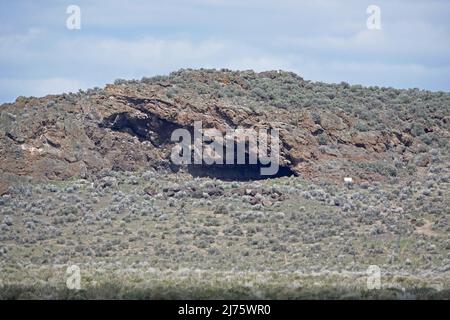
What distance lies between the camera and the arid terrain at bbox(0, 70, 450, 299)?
3672 cm

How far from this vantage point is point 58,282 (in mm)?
21859

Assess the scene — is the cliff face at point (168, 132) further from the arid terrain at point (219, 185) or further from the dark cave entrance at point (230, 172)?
the dark cave entrance at point (230, 172)

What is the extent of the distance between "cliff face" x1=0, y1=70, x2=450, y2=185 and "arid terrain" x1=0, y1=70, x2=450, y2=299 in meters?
0.09

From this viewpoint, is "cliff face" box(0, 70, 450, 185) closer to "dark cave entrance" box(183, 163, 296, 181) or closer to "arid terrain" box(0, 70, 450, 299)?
"arid terrain" box(0, 70, 450, 299)

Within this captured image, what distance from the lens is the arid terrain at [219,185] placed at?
120ft

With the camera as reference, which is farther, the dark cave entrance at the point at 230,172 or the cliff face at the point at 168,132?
the dark cave entrance at the point at 230,172

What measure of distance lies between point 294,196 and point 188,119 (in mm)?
8712

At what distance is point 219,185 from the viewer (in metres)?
47.3

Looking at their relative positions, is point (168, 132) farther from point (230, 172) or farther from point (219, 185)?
point (219, 185)

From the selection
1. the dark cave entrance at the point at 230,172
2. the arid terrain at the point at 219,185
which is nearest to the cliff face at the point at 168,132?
the arid terrain at the point at 219,185

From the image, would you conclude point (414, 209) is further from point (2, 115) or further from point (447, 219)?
point (2, 115)

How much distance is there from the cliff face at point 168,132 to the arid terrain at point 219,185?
9 centimetres

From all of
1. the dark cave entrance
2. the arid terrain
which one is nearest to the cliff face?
the arid terrain

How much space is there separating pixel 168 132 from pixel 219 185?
17.9 feet
